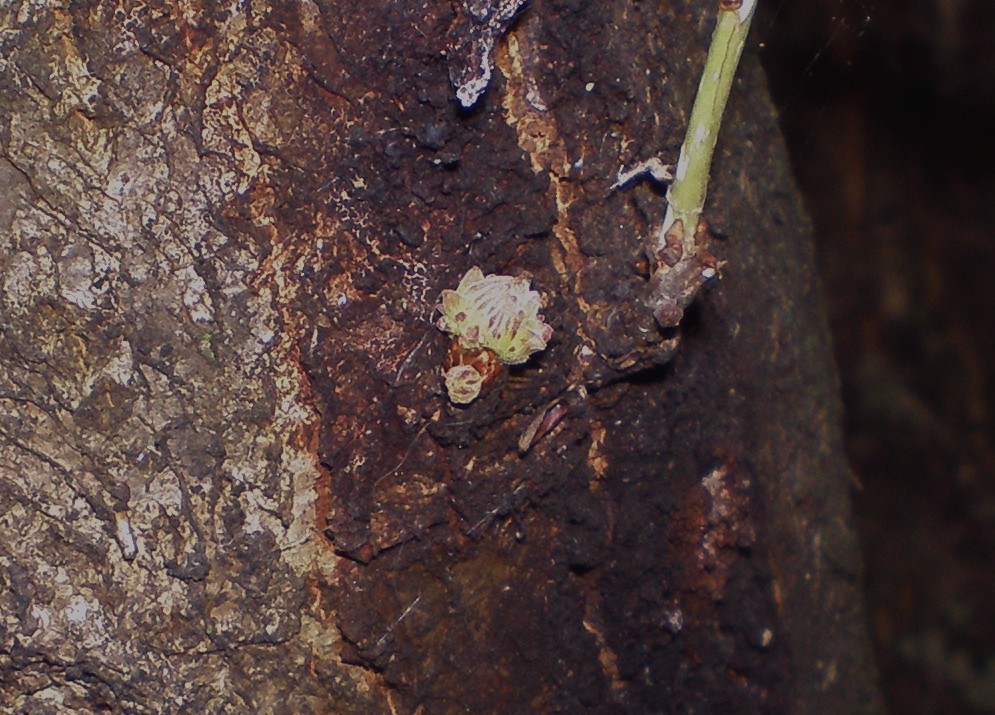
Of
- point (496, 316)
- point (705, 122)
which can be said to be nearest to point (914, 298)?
point (705, 122)

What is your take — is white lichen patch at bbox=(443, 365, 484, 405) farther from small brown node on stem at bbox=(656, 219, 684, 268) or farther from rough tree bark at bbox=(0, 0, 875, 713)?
small brown node on stem at bbox=(656, 219, 684, 268)

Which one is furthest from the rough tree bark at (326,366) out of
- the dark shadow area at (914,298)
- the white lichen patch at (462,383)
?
the dark shadow area at (914,298)

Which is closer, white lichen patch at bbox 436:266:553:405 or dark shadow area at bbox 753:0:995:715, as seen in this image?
white lichen patch at bbox 436:266:553:405

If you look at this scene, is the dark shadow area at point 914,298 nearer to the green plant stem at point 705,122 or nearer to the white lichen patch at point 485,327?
the green plant stem at point 705,122

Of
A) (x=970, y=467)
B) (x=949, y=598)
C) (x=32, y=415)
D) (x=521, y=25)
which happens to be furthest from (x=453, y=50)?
(x=949, y=598)

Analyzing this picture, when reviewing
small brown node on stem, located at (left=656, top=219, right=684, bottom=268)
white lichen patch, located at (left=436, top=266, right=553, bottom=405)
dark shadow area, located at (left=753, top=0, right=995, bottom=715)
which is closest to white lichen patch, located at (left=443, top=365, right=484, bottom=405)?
white lichen patch, located at (left=436, top=266, right=553, bottom=405)
